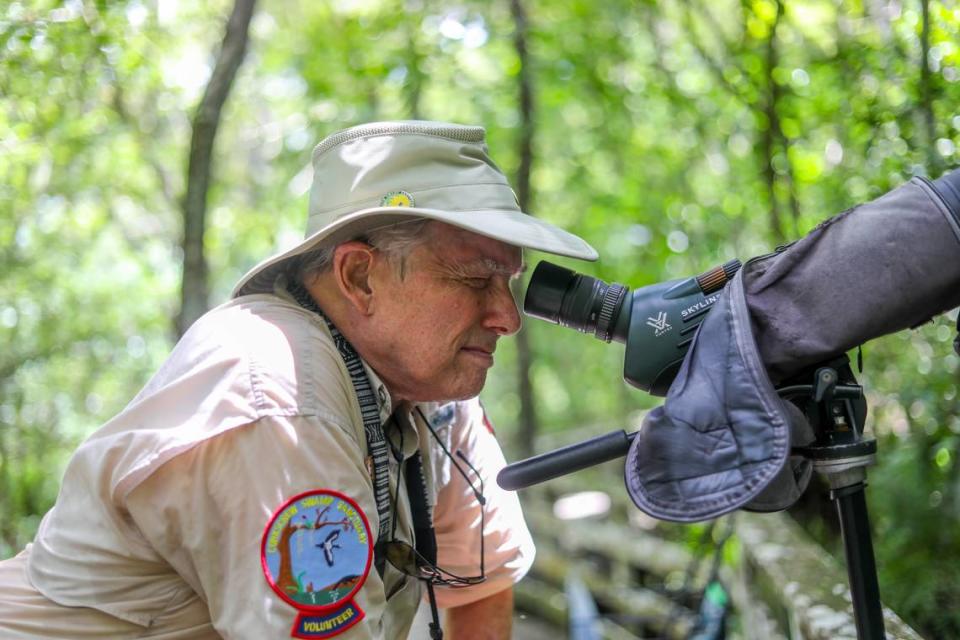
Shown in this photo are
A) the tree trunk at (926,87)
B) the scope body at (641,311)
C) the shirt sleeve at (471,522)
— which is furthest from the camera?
the tree trunk at (926,87)

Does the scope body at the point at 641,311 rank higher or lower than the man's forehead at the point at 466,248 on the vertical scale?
lower

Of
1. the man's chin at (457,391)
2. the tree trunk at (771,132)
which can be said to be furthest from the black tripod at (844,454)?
the tree trunk at (771,132)

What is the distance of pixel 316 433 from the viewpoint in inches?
67.0

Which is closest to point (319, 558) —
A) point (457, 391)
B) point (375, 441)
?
point (375, 441)

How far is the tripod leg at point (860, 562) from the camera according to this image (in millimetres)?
Result: 1552

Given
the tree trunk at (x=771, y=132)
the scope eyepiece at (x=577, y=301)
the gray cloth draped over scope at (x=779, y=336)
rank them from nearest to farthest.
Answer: the gray cloth draped over scope at (x=779, y=336)
the scope eyepiece at (x=577, y=301)
the tree trunk at (x=771, y=132)

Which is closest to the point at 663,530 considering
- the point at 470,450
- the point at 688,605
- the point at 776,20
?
the point at 688,605

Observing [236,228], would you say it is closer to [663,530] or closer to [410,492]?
[663,530]

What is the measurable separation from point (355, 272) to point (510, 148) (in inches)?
183

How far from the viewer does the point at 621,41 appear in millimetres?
6707

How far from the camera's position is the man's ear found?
2047 mm

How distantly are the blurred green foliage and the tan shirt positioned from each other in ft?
6.65

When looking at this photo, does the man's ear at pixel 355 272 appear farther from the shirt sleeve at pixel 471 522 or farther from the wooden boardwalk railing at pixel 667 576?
the wooden boardwalk railing at pixel 667 576

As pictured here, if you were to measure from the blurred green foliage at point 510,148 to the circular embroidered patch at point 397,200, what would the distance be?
1.69 metres
